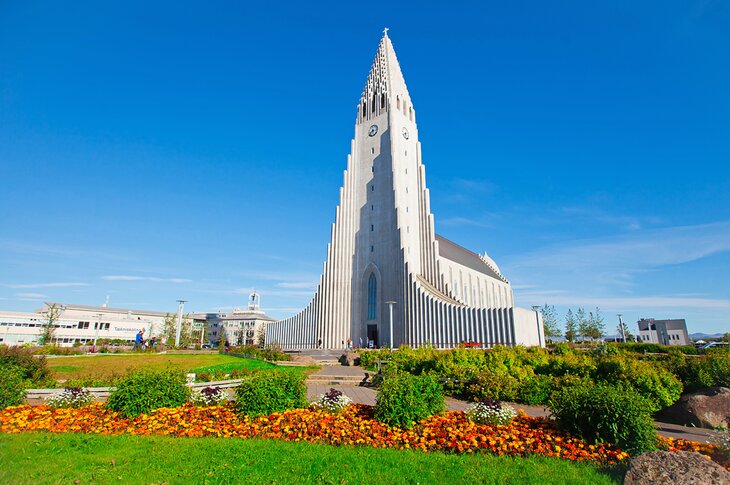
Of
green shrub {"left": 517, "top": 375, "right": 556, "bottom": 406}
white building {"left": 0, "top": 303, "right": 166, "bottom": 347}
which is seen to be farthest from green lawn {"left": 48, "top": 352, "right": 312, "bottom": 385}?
white building {"left": 0, "top": 303, "right": 166, "bottom": 347}

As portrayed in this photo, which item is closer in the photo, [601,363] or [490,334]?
[601,363]

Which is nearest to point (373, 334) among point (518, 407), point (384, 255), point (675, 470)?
point (384, 255)

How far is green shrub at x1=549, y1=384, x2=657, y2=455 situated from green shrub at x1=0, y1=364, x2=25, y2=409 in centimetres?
1226

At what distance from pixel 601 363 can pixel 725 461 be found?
7194 mm

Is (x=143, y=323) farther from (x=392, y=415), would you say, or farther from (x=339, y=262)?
(x=392, y=415)

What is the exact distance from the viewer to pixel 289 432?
295 inches

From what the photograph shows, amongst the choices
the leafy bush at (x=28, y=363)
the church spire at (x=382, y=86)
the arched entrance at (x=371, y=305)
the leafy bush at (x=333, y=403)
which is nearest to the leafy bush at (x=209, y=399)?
the leafy bush at (x=333, y=403)

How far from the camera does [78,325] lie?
3066 inches

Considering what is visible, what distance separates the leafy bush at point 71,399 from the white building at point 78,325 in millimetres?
60470

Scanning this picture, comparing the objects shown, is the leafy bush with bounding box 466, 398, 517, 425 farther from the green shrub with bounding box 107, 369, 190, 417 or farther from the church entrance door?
the church entrance door

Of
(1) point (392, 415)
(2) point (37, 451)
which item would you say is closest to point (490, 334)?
(1) point (392, 415)

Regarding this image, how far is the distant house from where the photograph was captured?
70.7 meters

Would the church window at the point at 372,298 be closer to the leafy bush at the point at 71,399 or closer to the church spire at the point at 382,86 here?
the church spire at the point at 382,86

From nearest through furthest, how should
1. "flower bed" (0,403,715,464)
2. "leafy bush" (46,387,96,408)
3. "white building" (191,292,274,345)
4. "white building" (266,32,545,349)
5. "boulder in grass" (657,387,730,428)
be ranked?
"flower bed" (0,403,715,464), "boulder in grass" (657,387,730,428), "leafy bush" (46,387,96,408), "white building" (266,32,545,349), "white building" (191,292,274,345)
